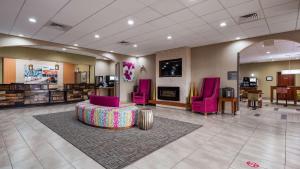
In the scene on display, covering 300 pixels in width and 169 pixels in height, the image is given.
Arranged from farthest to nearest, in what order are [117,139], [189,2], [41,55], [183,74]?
[41,55], [183,74], [117,139], [189,2]

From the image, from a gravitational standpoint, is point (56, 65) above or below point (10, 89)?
above

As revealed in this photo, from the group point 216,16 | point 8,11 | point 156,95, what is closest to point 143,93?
point 156,95

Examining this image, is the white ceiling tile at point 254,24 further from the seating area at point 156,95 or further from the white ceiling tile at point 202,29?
the white ceiling tile at point 202,29

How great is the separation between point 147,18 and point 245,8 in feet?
7.69

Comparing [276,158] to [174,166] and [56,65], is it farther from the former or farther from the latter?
[56,65]

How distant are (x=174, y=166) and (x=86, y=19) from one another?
4102 mm

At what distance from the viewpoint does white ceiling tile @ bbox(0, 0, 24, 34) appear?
3.25 meters

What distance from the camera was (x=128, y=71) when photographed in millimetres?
9305

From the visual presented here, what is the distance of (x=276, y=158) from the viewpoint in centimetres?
254

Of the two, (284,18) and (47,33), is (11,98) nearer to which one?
(47,33)

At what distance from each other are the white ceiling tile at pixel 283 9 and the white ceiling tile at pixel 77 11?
375 cm

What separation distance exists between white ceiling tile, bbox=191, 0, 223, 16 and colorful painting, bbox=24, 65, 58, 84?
31.2 feet

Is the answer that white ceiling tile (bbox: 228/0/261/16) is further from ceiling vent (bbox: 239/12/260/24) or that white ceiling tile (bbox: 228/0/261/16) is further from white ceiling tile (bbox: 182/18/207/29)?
white ceiling tile (bbox: 182/18/207/29)

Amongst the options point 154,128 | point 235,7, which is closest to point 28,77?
point 154,128
